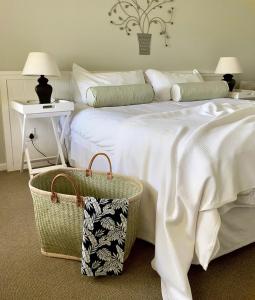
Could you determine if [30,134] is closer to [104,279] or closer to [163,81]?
[163,81]

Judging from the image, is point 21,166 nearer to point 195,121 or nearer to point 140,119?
point 140,119

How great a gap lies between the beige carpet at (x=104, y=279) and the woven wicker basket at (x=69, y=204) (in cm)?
9

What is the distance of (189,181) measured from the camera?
1.42 metres

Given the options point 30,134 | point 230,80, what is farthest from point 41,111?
point 230,80

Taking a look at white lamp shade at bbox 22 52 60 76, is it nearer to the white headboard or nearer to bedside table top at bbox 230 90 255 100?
the white headboard

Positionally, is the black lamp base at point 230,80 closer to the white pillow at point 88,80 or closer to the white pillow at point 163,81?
the white pillow at point 163,81

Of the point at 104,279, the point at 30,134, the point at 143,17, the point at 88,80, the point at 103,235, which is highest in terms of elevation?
the point at 143,17

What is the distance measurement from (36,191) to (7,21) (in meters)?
1.83

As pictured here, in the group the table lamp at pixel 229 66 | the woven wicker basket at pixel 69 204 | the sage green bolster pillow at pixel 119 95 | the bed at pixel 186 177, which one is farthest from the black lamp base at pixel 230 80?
the woven wicker basket at pixel 69 204

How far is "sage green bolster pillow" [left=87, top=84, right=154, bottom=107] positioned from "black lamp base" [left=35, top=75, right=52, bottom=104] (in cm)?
34

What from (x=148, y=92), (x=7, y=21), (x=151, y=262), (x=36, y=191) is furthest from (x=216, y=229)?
(x=7, y=21)

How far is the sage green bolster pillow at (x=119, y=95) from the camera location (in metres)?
2.68

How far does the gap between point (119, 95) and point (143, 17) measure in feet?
3.87

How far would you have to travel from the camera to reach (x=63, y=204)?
1.51 metres
